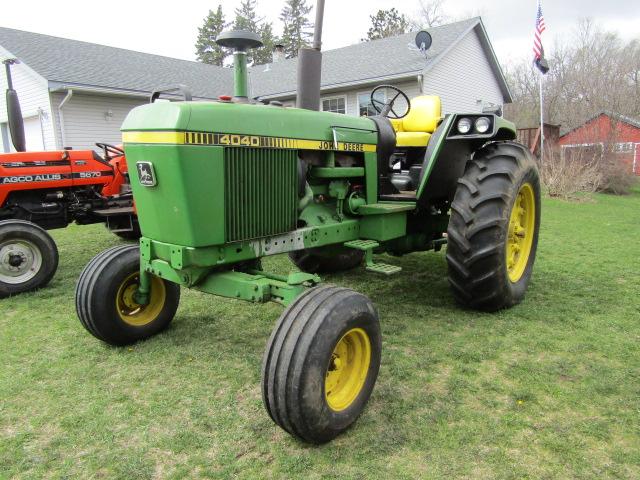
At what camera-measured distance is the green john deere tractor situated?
90.4 inches

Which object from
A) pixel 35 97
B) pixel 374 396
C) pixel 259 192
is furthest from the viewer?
pixel 35 97

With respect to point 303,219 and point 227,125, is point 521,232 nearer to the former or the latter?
point 303,219

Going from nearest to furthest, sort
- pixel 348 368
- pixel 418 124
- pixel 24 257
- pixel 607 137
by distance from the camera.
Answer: pixel 348 368 → pixel 418 124 → pixel 24 257 → pixel 607 137

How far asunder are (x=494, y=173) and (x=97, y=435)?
292 centimetres

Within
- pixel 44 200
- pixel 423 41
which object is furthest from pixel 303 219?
pixel 423 41

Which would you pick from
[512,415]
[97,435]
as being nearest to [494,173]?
[512,415]

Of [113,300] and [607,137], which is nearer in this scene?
[113,300]

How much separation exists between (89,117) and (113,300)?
11141 millimetres

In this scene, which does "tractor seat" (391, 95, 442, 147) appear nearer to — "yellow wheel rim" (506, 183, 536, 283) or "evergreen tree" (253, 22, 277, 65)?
"yellow wheel rim" (506, 183, 536, 283)

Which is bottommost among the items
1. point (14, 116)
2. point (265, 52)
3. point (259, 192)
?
point (259, 192)

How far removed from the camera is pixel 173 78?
15672 millimetres

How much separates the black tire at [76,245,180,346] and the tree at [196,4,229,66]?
3756 centimetres

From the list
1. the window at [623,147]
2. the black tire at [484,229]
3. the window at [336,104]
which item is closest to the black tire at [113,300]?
the black tire at [484,229]

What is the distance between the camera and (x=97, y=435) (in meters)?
2.34
